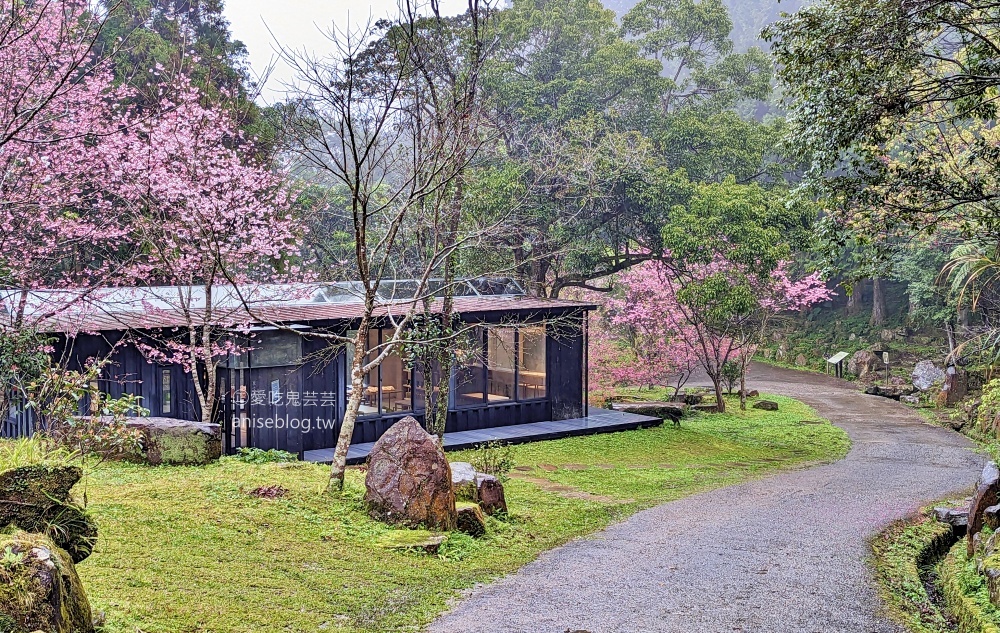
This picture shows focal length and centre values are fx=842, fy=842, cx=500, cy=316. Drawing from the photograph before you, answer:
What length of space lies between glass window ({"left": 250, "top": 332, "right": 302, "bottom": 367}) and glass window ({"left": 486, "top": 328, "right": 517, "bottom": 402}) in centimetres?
519

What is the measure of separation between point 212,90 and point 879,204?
13.6 metres

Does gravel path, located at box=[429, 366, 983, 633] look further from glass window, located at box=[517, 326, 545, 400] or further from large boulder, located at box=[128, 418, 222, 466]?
glass window, located at box=[517, 326, 545, 400]

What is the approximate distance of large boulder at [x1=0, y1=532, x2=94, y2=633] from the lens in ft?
13.2

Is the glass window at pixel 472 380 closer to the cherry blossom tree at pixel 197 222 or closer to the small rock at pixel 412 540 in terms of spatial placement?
the cherry blossom tree at pixel 197 222

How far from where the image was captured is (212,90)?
58.3 feet

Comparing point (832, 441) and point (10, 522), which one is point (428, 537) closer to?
point (10, 522)

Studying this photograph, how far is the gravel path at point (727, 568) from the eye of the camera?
6.85 m

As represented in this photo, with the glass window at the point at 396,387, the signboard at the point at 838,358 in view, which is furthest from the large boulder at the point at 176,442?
the signboard at the point at 838,358

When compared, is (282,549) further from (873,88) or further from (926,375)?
(926,375)

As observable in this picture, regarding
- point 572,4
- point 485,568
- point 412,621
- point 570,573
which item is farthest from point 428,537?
point 572,4

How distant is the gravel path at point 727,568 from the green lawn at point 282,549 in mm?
465

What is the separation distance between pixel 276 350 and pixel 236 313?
1.20 meters

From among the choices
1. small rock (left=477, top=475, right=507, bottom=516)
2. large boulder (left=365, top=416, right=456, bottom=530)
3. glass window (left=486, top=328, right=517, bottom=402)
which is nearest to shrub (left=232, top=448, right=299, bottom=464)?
small rock (left=477, top=475, right=507, bottom=516)

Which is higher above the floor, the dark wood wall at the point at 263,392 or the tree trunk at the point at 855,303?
the tree trunk at the point at 855,303
